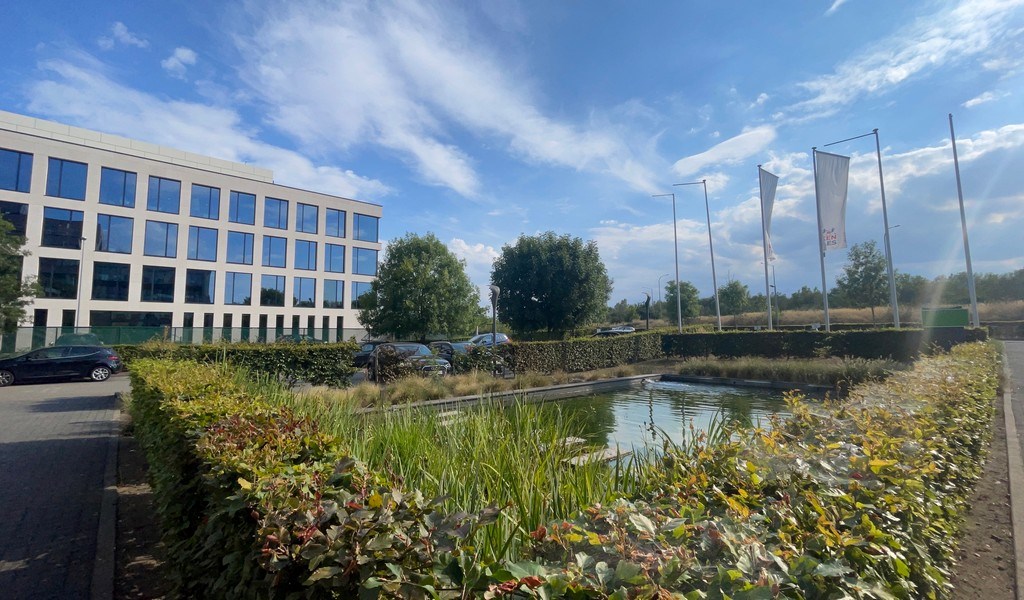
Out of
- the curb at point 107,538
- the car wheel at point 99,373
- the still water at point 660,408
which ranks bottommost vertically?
the still water at point 660,408

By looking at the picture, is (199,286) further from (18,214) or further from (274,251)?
(18,214)

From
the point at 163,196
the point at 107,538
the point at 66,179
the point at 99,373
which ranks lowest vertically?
the point at 107,538

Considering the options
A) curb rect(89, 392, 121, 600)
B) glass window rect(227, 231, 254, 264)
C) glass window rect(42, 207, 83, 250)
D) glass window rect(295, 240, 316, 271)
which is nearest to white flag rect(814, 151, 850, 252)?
curb rect(89, 392, 121, 600)

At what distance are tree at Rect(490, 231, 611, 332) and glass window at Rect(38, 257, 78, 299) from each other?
27935 millimetres

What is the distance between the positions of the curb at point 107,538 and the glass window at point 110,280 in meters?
32.3

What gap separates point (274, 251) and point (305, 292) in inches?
158

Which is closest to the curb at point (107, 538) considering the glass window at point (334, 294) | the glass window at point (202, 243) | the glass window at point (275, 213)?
the glass window at point (202, 243)

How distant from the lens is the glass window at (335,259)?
42531 millimetres

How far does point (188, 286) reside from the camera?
3497 centimetres

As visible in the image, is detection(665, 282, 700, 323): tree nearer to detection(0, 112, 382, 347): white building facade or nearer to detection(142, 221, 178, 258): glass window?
detection(0, 112, 382, 347): white building facade

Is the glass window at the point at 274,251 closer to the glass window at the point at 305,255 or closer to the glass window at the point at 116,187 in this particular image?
the glass window at the point at 305,255

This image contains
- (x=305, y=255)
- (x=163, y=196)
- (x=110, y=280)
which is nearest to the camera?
(x=110, y=280)

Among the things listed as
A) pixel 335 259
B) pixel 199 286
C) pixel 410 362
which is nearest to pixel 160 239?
pixel 199 286

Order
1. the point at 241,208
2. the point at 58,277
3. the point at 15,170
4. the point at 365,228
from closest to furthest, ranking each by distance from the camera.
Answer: the point at 15,170 → the point at 58,277 → the point at 241,208 → the point at 365,228
